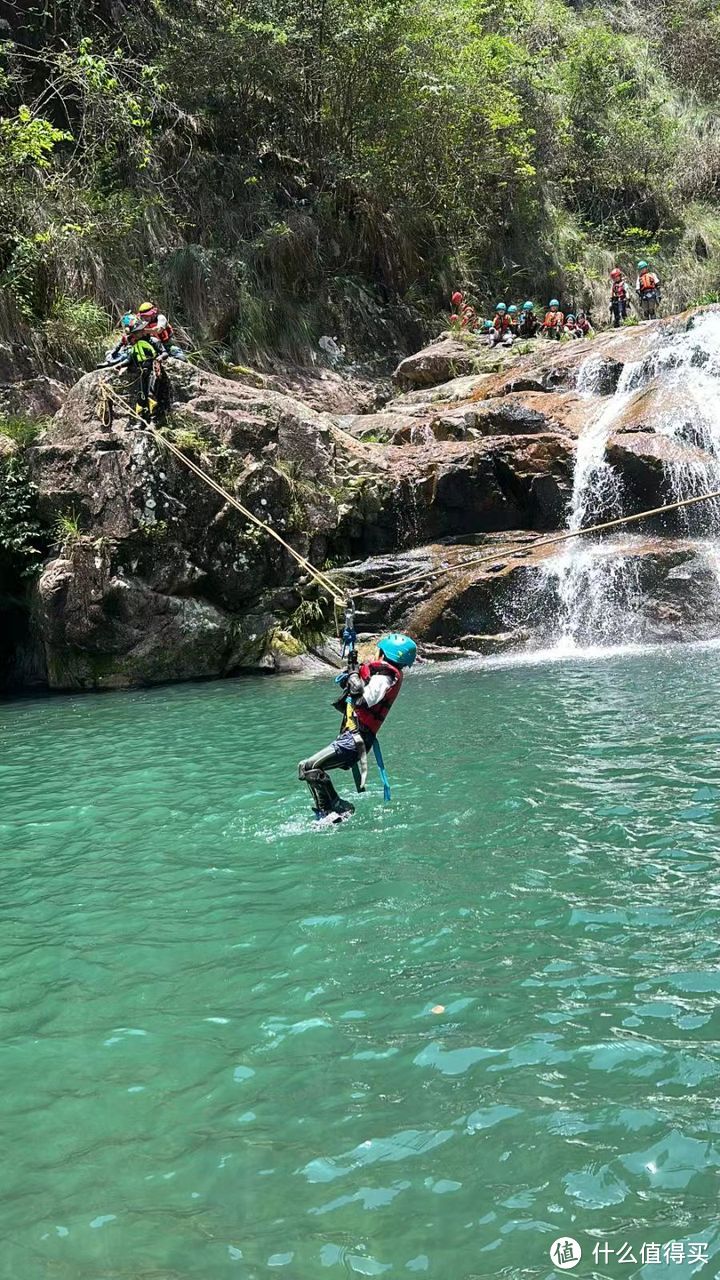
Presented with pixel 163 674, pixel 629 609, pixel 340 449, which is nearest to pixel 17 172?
pixel 340 449

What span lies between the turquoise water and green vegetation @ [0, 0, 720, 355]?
695 inches

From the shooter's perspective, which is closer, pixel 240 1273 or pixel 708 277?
pixel 240 1273

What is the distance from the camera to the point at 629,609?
16.7m

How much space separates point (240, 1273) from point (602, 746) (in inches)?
268

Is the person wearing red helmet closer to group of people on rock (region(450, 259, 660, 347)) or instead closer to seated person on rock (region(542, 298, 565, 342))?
group of people on rock (region(450, 259, 660, 347))

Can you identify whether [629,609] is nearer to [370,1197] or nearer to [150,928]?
[150,928]

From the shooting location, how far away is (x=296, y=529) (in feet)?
60.8

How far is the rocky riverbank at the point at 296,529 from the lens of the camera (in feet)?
55.8

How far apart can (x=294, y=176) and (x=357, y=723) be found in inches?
1079

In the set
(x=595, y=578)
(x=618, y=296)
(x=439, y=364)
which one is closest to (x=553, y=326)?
(x=618, y=296)

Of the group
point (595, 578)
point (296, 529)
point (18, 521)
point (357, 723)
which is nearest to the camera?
point (357, 723)

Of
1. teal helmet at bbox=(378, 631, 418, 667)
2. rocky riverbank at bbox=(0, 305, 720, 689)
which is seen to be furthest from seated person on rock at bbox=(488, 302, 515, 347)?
teal helmet at bbox=(378, 631, 418, 667)

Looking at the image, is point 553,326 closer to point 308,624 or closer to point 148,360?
point 148,360

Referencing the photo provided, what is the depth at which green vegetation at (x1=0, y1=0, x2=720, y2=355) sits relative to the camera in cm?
2388
